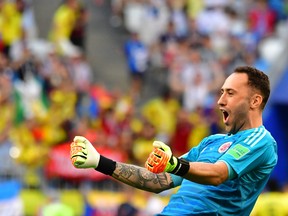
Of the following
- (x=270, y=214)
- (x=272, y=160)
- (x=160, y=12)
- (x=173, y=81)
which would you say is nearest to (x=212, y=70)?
(x=173, y=81)

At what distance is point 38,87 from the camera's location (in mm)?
16203

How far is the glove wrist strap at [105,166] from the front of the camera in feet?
22.0

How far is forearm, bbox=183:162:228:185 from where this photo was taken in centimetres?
644

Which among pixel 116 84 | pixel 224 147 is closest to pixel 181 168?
pixel 224 147

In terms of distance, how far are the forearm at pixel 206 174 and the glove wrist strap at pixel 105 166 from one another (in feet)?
1.99

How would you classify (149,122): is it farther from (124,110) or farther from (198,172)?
(198,172)

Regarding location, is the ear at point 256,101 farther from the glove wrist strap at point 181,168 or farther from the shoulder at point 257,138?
the glove wrist strap at point 181,168

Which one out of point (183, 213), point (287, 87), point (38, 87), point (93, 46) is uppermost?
point (93, 46)

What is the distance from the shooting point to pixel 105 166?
6777 millimetres

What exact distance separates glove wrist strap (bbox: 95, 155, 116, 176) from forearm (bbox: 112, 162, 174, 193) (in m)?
0.05

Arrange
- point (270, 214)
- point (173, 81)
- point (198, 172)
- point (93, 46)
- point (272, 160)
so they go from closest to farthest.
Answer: point (198, 172) → point (272, 160) → point (270, 214) → point (173, 81) → point (93, 46)

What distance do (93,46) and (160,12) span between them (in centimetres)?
144

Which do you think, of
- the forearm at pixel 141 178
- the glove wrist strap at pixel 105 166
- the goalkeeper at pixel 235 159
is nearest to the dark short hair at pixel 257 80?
the goalkeeper at pixel 235 159

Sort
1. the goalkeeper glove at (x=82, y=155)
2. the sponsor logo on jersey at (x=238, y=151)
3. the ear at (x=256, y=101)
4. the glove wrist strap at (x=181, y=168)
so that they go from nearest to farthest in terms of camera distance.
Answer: the glove wrist strap at (x=181, y=168), the goalkeeper glove at (x=82, y=155), the sponsor logo on jersey at (x=238, y=151), the ear at (x=256, y=101)
